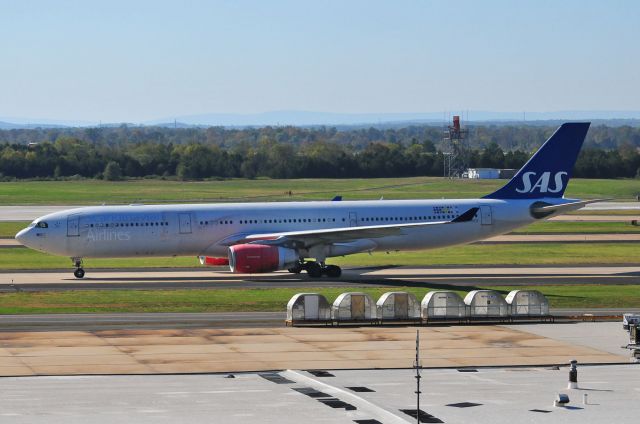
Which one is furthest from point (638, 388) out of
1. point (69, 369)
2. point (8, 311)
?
point (8, 311)

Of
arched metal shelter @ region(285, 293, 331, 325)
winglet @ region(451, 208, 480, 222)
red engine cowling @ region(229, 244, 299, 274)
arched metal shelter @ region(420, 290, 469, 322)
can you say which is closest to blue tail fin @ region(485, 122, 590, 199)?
winglet @ region(451, 208, 480, 222)

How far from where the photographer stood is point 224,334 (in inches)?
1921

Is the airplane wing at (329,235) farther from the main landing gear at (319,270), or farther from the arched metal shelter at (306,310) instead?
the arched metal shelter at (306,310)

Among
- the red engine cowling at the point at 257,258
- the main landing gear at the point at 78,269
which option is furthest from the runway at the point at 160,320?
the main landing gear at the point at 78,269

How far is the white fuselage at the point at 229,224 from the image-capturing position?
6981 centimetres

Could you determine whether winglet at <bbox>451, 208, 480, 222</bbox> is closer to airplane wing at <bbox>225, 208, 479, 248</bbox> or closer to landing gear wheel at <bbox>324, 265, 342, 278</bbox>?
airplane wing at <bbox>225, 208, 479, 248</bbox>

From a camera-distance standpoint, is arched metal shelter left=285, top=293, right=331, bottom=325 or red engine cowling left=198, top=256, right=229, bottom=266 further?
red engine cowling left=198, top=256, right=229, bottom=266

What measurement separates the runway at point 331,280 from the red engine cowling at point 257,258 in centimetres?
73

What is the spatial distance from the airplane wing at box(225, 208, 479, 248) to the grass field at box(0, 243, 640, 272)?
27.0 feet

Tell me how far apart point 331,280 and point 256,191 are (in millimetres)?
112677

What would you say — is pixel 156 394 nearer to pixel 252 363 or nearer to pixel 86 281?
pixel 252 363

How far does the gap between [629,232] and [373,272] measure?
3760cm

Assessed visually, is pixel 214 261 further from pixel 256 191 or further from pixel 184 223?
pixel 256 191

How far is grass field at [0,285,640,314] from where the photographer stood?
5675 cm
